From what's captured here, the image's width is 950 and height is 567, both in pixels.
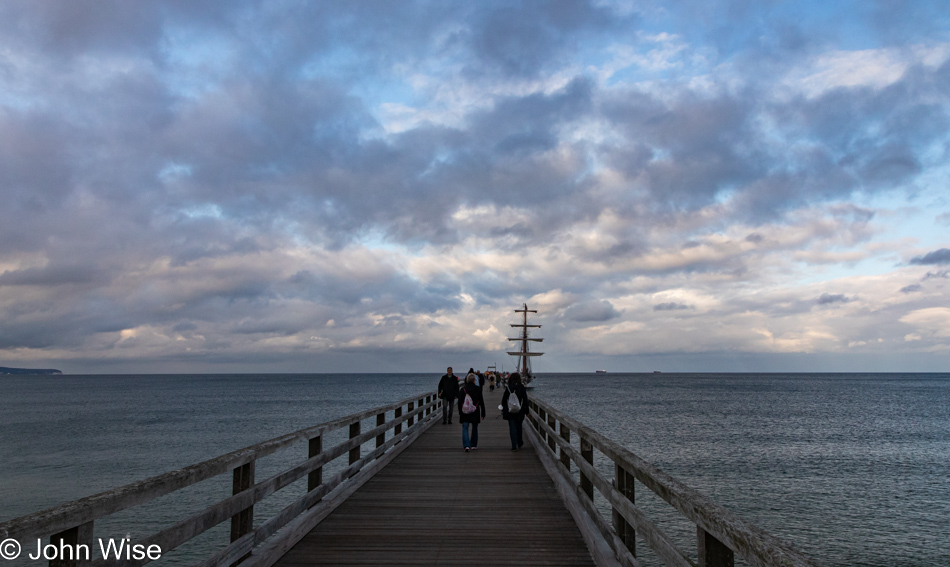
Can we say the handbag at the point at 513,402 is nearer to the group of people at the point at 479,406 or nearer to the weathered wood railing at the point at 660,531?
the group of people at the point at 479,406

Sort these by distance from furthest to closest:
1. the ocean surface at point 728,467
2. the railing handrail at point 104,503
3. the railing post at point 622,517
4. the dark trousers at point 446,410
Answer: the dark trousers at point 446,410
the ocean surface at point 728,467
the railing post at point 622,517
the railing handrail at point 104,503

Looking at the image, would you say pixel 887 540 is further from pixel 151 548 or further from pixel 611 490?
pixel 151 548

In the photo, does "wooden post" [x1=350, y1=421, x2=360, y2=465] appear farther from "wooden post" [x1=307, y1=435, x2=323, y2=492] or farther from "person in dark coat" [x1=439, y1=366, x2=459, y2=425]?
"person in dark coat" [x1=439, y1=366, x2=459, y2=425]

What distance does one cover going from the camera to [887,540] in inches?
659

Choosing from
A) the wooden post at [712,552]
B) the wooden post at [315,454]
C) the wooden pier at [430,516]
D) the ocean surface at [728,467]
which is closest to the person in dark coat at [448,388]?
the ocean surface at [728,467]

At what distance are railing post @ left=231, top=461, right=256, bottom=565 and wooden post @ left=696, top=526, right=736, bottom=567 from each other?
337 centimetres

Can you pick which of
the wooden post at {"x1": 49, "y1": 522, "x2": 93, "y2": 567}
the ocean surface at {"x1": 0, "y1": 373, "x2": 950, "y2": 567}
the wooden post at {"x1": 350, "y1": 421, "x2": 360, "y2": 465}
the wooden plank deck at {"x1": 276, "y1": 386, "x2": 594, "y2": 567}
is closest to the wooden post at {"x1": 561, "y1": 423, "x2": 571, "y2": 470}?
the wooden plank deck at {"x1": 276, "y1": 386, "x2": 594, "y2": 567}

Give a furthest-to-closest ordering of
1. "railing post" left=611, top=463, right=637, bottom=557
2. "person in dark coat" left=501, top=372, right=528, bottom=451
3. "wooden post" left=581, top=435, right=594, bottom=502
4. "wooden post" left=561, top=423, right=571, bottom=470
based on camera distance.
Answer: "person in dark coat" left=501, top=372, right=528, bottom=451, "wooden post" left=561, top=423, right=571, bottom=470, "wooden post" left=581, top=435, right=594, bottom=502, "railing post" left=611, top=463, right=637, bottom=557

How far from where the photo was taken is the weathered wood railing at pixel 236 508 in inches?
106

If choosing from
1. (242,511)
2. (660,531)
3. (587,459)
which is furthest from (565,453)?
(242,511)

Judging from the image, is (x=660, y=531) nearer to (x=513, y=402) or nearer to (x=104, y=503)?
(x=104, y=503)

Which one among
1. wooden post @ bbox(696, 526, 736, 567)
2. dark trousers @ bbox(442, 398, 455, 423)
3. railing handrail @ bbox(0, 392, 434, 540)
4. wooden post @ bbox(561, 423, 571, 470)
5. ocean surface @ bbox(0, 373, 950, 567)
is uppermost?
railing handrail @ bbox(0, 392, 434, 540)

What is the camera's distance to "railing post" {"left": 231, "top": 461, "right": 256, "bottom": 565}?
4.66 metres

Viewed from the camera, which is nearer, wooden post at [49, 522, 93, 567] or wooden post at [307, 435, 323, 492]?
wooden post at [49, 522, 93, 567]
